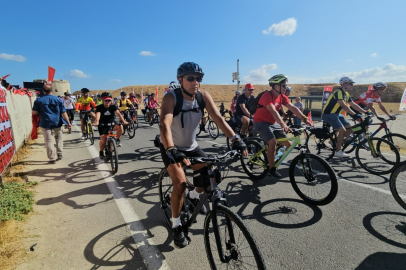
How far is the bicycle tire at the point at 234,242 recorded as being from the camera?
187cm

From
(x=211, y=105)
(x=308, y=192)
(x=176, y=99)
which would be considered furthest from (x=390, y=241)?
(x=176, y=99)

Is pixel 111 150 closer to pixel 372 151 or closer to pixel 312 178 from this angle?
pixel 312 178

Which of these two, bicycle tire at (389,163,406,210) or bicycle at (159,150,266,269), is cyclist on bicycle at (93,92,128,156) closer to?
bicycle at (159,150,266,269)

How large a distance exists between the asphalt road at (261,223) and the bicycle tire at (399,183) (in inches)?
6.5

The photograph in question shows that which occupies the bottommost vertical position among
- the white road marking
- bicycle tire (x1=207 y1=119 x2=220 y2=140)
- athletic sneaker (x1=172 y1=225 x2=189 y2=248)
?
the white road marking

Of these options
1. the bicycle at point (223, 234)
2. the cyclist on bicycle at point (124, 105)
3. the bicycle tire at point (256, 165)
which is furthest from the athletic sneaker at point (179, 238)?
the cyclist on bicycle at point (124, 105)

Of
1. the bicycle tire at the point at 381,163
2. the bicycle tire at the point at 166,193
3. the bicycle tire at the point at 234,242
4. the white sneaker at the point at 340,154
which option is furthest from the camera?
the white sneaker at the point at 340,154

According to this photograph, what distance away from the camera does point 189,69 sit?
273 cm

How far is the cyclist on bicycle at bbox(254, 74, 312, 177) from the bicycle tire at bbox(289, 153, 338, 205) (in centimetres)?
62

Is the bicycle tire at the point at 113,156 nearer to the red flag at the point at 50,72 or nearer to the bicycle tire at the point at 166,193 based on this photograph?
the bicycle tire at the point at 166,193

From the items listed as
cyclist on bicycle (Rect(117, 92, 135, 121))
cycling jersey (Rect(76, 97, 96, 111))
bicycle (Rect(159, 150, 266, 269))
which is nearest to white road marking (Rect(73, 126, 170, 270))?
bicycle (Rect(159, 150, 266, 269))

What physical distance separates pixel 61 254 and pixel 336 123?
6723 mm

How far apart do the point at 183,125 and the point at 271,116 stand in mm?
2721

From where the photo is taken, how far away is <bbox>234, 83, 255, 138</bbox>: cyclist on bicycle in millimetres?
7336
